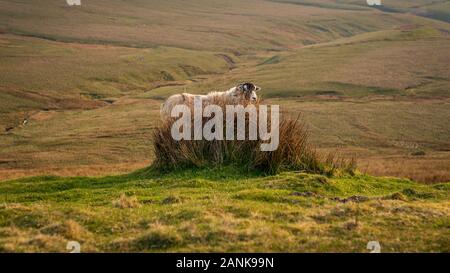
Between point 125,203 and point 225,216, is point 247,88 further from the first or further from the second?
point 225,216

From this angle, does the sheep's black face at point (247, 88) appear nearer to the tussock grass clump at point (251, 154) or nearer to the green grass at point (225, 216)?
the tussock grass clump at point (251, 154)

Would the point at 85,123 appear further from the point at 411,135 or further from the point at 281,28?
the point at 281,28

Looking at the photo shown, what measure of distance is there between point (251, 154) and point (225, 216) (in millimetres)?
6194

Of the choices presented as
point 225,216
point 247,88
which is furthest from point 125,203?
point 247,88

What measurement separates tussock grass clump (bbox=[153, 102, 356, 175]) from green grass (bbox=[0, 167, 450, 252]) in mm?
939

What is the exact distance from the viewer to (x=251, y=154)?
1702cm

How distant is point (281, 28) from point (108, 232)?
444ft

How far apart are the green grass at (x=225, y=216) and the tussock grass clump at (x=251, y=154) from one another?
3.08 ft

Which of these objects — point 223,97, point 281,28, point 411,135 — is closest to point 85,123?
point 411,135

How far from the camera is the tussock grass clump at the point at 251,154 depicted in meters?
17.0

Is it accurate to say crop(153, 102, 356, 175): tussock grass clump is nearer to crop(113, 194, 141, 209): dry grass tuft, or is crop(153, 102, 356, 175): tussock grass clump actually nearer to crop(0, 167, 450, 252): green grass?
crop(0, 167, 450, 252): green grass

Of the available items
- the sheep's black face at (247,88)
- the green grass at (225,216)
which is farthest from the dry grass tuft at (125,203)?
the sheep's black face at (247,88)

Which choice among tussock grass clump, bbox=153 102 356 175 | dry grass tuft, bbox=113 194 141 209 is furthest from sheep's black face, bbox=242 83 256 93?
dry grass tuft, bbox=113 194 141 209

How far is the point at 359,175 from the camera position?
58.3 feet
